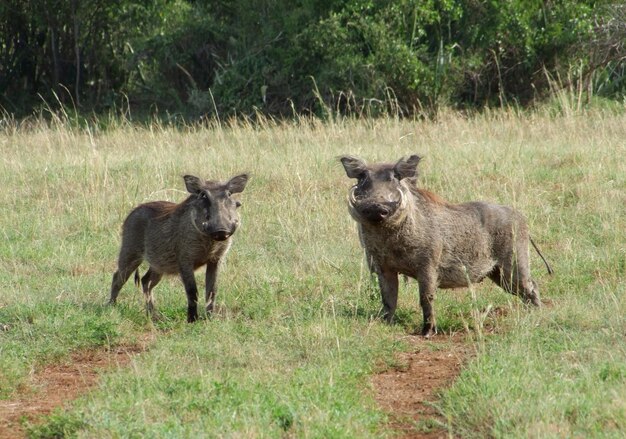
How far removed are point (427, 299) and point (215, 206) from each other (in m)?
1.34

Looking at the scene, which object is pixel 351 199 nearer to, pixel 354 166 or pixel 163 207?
pixel 354 166

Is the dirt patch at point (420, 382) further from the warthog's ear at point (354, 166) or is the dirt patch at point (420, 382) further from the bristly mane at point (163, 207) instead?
the bristly mane at point (163, 207)

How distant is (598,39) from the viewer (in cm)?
1484

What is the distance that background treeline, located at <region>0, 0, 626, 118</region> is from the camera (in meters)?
14.6

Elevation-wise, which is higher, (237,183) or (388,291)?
(237,183)

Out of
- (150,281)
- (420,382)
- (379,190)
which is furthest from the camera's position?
(150,281)

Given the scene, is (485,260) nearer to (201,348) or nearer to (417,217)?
(417,217)

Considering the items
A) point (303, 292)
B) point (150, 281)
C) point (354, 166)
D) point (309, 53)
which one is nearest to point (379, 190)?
point (354, 166)

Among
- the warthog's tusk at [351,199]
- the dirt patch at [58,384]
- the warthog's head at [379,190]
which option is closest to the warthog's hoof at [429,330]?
the warthog's head at [379,190]

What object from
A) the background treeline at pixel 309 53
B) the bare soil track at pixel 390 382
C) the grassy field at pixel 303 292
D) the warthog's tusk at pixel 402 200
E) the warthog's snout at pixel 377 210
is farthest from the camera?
the background treeline at pixel 309 53

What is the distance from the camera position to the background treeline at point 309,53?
14570 millimetres

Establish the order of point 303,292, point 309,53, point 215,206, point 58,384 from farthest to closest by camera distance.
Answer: point 309,53, point 303,292, point 215,206, point 58,384

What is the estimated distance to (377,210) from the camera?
5766mm

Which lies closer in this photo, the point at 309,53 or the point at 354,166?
the point at 354,166
